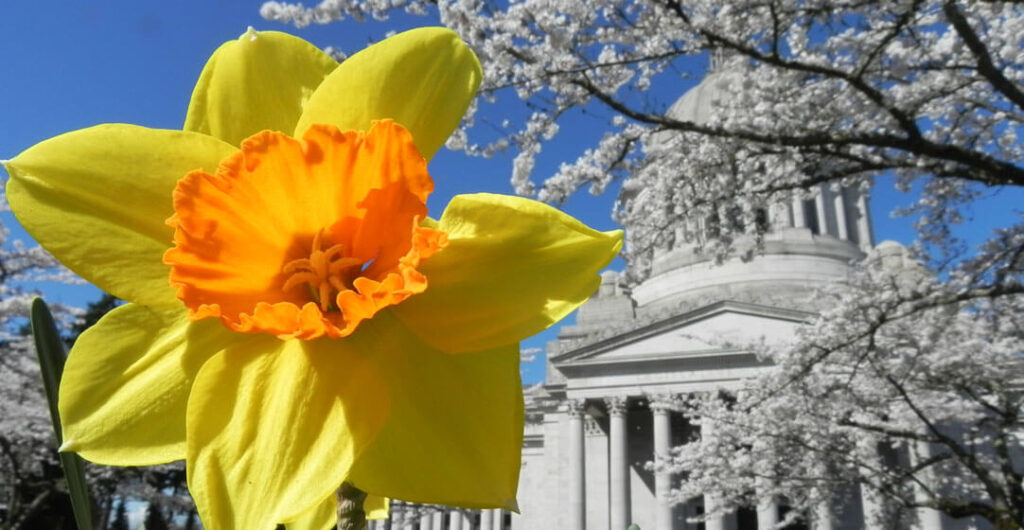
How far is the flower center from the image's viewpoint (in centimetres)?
47

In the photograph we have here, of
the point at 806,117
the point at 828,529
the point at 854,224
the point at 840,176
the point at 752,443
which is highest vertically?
the point at 854,224

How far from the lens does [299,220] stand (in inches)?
20.5

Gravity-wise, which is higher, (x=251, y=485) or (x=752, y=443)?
(x=752, y=443)

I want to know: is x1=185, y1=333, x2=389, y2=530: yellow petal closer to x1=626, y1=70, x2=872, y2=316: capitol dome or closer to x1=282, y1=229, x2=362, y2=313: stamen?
x1=282, y1=229, x2=362, y2=313: stamen

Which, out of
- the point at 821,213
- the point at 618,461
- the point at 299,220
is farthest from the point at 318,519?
the point at 821,213

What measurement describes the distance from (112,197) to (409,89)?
0.22 m

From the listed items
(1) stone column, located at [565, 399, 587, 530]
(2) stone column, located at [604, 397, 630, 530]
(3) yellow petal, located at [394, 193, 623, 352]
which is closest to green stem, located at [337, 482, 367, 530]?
(3) yellow petal, located at [394, 193, 623, 352]

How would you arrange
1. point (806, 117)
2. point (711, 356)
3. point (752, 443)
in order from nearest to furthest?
point (806, 117)
point (752, 443)
point (711, 356)

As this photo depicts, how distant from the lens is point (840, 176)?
7.15 metres

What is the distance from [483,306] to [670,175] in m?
8.00

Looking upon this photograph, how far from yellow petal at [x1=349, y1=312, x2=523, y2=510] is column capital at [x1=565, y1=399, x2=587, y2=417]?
82.0 ft

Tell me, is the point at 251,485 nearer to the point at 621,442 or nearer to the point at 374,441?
the point at 374,441

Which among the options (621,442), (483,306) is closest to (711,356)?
(621,442)

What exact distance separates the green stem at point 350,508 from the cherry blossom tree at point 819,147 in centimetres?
640
